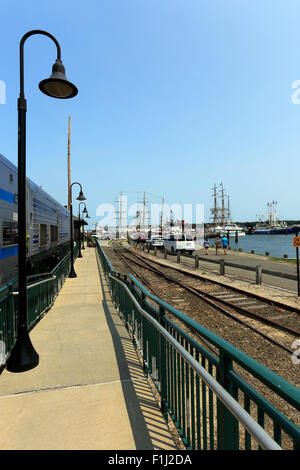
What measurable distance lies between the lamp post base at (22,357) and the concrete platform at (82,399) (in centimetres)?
10

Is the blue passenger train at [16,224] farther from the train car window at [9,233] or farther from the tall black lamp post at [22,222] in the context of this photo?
the tall black lamp post at [22,222]

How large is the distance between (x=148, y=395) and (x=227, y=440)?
1.93 meters

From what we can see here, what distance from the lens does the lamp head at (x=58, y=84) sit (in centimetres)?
430

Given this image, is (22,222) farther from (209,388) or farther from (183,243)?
(183,243)

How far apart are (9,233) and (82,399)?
511 centimetres

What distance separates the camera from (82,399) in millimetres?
3498

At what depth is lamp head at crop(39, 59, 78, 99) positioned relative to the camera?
4.30 metres

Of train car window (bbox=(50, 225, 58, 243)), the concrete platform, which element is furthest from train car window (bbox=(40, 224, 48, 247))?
the concrete platform

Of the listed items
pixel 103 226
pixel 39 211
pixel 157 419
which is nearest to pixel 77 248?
pixel 39 211

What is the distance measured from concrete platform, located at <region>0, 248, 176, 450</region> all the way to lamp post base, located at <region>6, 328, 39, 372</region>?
0.10 meters

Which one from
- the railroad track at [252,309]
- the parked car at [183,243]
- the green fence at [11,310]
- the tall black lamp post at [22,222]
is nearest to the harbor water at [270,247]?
the parked car at [183,243]

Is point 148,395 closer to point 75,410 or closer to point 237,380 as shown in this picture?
point 75,410

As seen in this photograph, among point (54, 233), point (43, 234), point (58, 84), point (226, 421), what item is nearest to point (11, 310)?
point (58, 84)

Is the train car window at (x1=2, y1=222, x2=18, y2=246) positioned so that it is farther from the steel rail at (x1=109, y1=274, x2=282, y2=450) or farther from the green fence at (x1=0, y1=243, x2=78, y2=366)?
the steel rail at (x1=109, y1=274, x2=282, y2=450)
